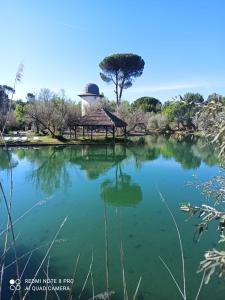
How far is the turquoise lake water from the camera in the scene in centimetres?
426

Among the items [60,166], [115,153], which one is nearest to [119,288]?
[60,166]

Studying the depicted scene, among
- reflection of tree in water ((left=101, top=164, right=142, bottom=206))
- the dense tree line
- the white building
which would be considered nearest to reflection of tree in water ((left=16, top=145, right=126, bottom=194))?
reflection of tree in water ((left=101, top=164, right=142, bottom=206))

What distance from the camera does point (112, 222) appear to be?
663 centimetres

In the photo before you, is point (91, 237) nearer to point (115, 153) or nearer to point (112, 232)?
point (112, 232)

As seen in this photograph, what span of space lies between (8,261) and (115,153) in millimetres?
14141

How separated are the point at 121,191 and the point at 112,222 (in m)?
3.18

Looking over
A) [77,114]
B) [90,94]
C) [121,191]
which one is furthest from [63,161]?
[90,94]

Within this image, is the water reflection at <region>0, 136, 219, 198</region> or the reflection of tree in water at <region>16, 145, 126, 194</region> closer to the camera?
the water reflection at <region>0, 136, 219, 198</region>

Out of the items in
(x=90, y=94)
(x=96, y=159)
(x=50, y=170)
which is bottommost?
(x=50, y=170)

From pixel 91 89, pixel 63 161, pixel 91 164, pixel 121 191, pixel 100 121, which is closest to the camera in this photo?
pixel 121 191

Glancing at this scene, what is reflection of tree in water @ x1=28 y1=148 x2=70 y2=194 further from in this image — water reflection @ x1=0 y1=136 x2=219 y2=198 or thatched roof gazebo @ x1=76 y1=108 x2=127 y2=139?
thatched roof gazebo @ x1=76 y1=108 x2=127 y2=139

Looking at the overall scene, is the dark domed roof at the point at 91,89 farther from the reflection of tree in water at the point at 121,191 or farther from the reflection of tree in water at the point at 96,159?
the reflection of tree in water at the point at 121,191

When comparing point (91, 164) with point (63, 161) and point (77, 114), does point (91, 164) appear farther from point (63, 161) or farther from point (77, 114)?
point (77, 114)

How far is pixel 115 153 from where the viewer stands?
18688 millimetres
